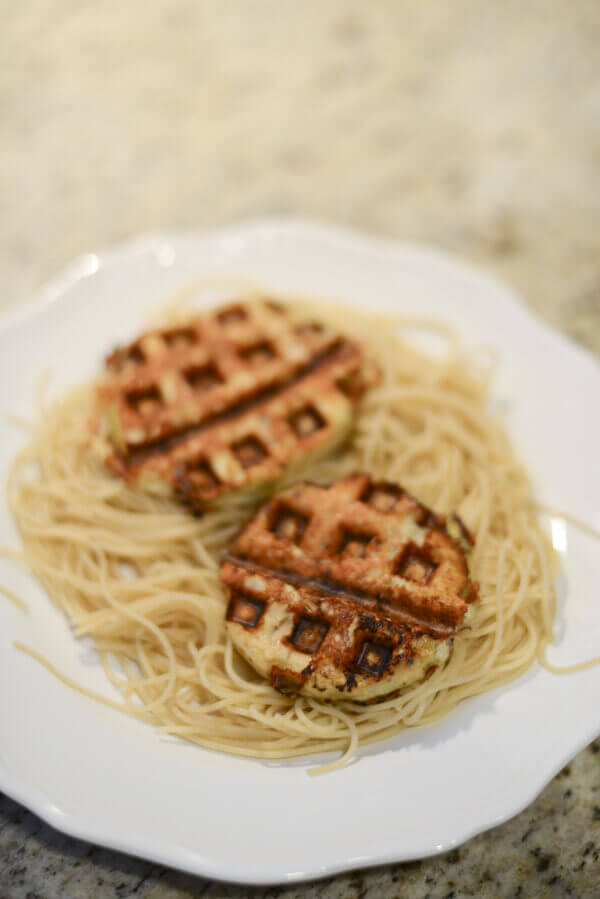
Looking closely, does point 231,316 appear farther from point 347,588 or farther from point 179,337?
point 347,588

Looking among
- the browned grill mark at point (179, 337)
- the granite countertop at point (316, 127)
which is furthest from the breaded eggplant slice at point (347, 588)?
the granite countertop at point (316, 127)

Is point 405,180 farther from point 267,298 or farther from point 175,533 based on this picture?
point 175,533

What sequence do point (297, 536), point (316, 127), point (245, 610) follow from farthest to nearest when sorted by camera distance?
point (316, 127) < point (297, 536) < point (245, 610)

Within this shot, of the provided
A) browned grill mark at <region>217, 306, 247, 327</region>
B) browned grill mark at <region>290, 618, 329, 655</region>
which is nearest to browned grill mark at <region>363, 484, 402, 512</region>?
browned grill mark at <region>290, 618, 329, 655</region>

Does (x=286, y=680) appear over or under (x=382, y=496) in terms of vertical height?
under

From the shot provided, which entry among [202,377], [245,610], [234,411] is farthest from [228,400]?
[245,610]

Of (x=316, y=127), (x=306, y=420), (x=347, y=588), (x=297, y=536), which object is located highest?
(x=316, y=127)

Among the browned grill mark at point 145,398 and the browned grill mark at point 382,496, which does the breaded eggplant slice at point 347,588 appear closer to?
the browned grill mark at point 382,496
